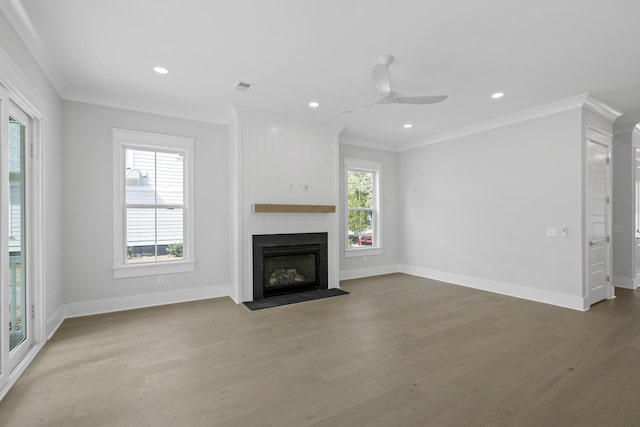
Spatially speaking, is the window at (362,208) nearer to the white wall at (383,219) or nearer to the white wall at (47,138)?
the white wall at (383,219)

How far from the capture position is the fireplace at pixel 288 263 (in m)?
4.60

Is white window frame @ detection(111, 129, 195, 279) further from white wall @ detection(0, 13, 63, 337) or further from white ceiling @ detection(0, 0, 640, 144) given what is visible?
white wall @ detection(0, 13, 63, 337)

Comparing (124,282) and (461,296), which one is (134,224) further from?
(461,296)

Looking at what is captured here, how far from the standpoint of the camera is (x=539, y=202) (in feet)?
14.6

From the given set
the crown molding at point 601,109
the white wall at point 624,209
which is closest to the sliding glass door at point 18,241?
the crown molding at point 601,109

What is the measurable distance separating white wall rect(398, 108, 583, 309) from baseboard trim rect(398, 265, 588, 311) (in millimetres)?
14

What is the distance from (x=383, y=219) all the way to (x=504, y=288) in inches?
99.8

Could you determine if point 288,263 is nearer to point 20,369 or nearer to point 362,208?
point 362,208

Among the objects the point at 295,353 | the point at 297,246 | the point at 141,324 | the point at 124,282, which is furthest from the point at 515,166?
the point at 124,282

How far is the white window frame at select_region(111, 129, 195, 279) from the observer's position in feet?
13.3

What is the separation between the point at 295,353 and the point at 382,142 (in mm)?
4813

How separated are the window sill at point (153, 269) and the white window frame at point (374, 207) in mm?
2892

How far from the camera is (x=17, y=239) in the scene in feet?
8.96

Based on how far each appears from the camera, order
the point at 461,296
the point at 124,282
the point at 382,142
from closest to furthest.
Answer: the point at 124,282 < the point at 461,296 < the point at 382,142
